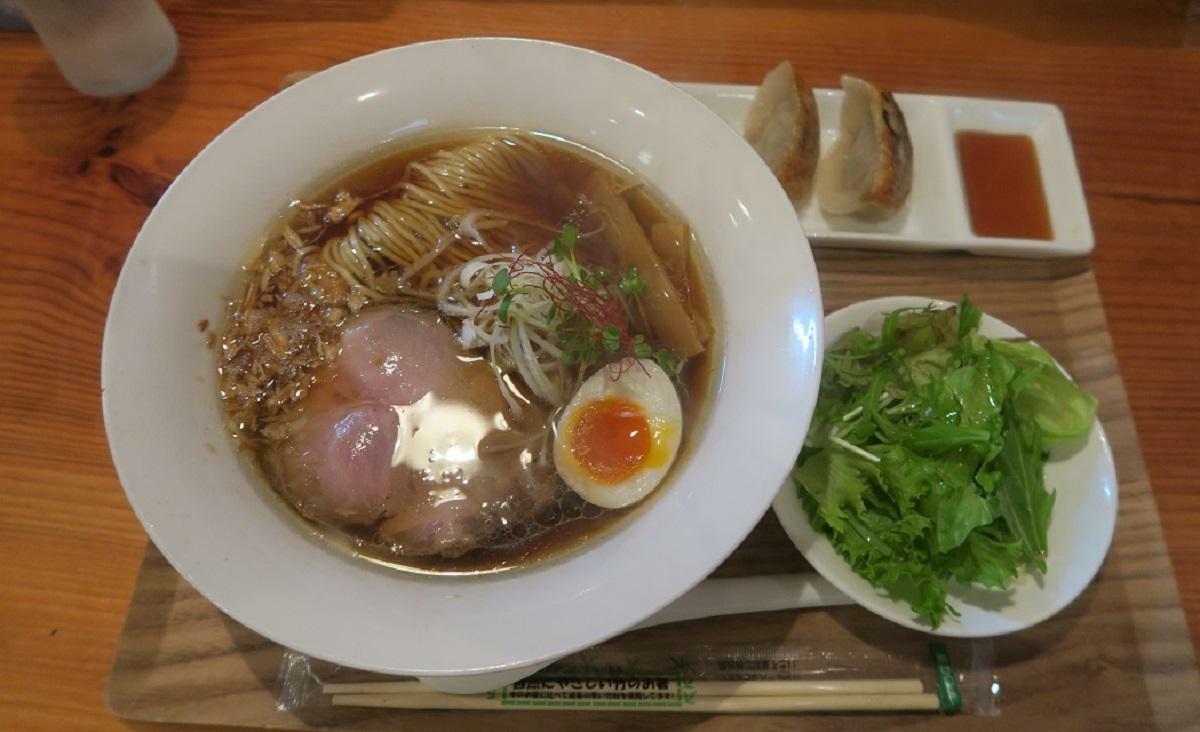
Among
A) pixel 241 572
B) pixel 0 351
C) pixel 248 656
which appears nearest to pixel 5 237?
pixel 0 351

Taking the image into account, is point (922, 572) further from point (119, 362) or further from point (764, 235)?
point (119, 362)

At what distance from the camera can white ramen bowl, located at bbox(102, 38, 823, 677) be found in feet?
3.60

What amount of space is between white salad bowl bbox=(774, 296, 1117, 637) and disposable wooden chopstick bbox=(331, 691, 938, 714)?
0.17 metres

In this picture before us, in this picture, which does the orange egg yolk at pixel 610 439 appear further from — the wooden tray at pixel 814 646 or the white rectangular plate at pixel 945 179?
the white rectangular plate at pixel 945 179

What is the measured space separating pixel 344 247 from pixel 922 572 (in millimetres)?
1448

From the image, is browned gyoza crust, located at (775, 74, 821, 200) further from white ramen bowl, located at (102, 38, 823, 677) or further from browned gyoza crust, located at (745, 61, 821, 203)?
white ramen bowl, located at (102, 38, 823, 677)

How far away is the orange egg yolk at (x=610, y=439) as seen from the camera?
1412 mm

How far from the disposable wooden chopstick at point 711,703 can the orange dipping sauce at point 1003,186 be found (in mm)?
1344

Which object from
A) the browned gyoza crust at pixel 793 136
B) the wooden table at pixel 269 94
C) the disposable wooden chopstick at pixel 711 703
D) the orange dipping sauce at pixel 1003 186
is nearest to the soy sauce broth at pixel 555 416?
the disposable wooden chopstick at pixel 711 703

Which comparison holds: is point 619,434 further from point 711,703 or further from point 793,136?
point 793,136

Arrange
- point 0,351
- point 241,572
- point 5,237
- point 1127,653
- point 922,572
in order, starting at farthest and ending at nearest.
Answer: point 5,237
point 0,351
point 1127,653
point 922,572
point 241,572

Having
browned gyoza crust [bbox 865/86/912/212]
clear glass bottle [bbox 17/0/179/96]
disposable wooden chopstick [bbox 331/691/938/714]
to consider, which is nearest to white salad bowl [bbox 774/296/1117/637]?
disposable wooden chopstick [bbox 331/691/938/714]

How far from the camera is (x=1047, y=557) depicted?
1.56 metres

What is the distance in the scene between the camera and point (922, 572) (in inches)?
58.1
